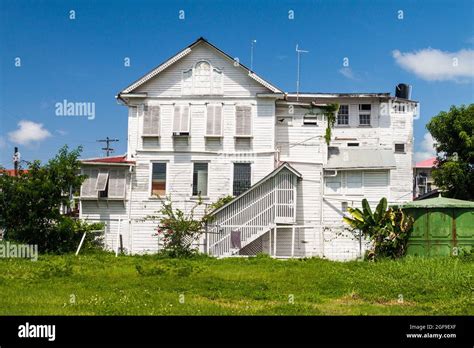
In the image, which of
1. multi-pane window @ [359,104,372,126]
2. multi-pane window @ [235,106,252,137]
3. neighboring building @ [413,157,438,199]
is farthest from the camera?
neighboring building @ [413,157,438,199]

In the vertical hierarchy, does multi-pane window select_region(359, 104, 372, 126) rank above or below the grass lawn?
above

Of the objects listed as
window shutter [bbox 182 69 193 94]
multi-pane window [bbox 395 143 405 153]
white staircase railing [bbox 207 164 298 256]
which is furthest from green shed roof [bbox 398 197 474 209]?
multi-pane window [bbox 395 143 405 153]

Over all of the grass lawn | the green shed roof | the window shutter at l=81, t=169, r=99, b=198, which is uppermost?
the window shutter at l=81, t=169, r=99, b=198

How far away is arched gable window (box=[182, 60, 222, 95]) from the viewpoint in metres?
31.9

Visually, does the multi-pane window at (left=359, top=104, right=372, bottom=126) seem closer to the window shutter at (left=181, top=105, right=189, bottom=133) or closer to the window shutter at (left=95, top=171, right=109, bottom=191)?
the window shutter at (left=181, top=105, right=189, bottom=133)

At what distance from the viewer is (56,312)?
1137 cm

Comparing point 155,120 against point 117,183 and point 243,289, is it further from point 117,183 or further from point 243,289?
point 243,289

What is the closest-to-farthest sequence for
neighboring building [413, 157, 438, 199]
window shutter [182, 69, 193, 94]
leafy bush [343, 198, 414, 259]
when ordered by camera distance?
leafy bush [343, 198, 414, 259] < window shutter [182, 69, 193, 94] < neighboring building [413, 157, 438, 199]

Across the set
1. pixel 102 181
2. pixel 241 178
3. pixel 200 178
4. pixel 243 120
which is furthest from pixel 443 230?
pixel 102 181

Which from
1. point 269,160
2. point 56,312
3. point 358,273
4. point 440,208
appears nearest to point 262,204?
point 269,160

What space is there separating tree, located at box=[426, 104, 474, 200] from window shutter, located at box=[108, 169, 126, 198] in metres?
18.1

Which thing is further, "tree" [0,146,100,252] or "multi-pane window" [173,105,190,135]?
"multi-pane window" [173,105,190,135]
